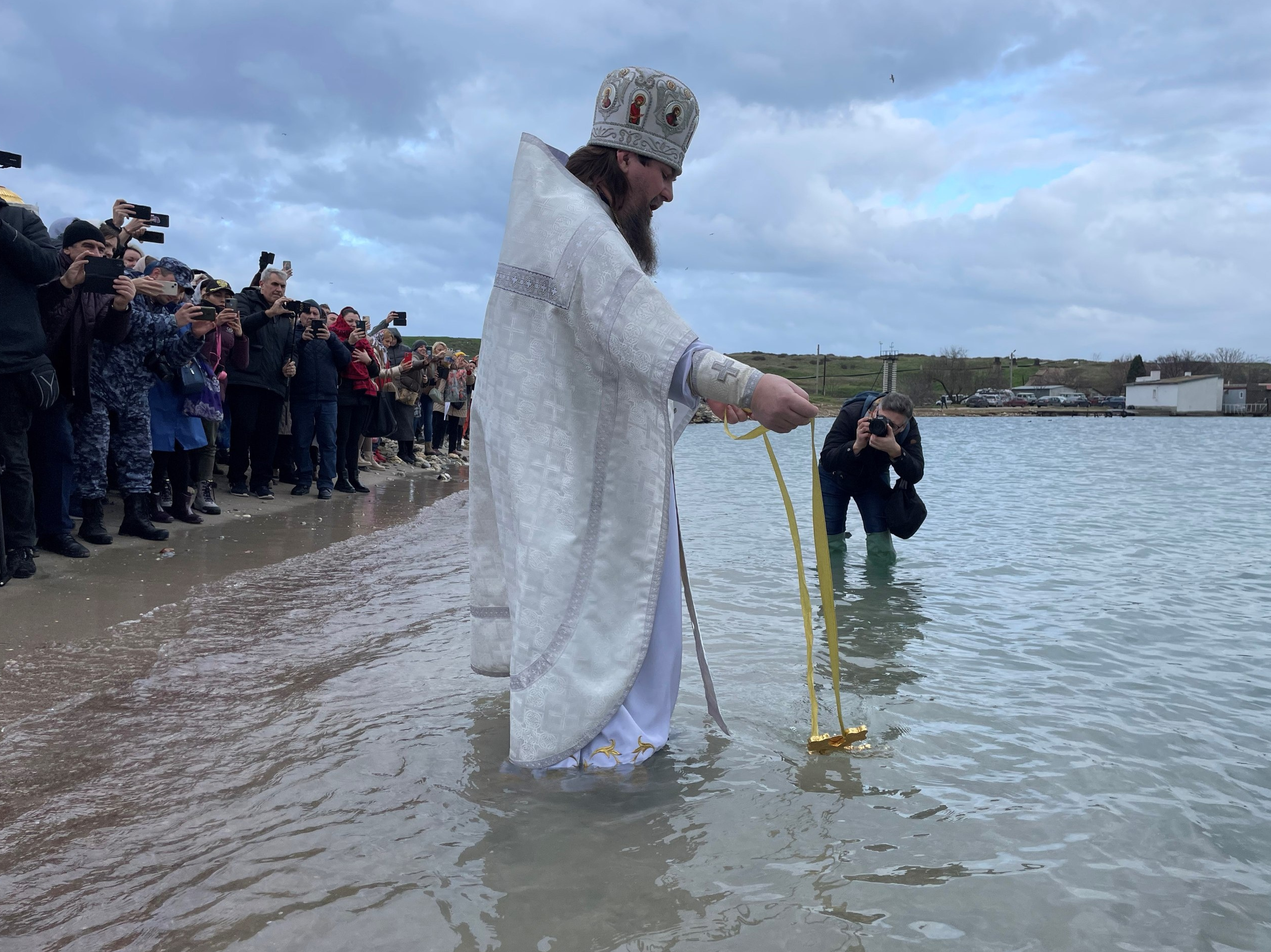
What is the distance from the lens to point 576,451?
3066mm

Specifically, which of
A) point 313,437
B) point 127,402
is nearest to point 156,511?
point 127,402

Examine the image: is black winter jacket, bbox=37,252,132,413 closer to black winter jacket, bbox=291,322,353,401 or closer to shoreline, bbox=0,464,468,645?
shoreline, bbox=0,464,468,645

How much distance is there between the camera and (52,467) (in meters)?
6.27

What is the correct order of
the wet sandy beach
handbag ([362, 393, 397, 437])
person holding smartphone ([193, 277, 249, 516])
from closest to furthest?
the wet sandy beach → person holding smartphone ([193, 277, 249, 516]) → handbag ([362, 393, 397, 437])

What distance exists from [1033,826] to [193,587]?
4878mm

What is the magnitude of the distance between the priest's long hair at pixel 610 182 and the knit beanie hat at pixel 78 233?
4.49 m

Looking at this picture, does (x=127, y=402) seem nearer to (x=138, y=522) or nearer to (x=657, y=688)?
(x=138, y=522)

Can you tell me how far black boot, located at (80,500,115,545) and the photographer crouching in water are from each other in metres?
5.05

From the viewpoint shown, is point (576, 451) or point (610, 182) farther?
point (610, 182)

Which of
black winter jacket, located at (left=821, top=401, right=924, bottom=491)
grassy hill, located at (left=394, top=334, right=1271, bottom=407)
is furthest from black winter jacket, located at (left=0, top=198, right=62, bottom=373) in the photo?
grassy hill, located at (left=394, top=334, right=1271, bottom=407)

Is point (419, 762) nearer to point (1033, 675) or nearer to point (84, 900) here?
point (84, 900)

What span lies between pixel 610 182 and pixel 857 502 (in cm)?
530

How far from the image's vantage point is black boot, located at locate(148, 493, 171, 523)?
8.02 meters

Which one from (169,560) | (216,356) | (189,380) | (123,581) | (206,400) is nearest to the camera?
(123,581)
